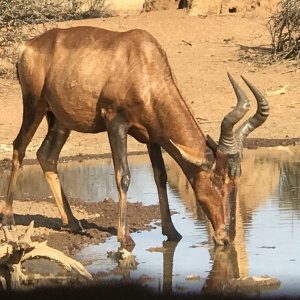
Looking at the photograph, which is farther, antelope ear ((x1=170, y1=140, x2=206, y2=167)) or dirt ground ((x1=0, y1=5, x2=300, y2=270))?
dirt ground ((x1=0, y1=5, x2=300, y2=270))

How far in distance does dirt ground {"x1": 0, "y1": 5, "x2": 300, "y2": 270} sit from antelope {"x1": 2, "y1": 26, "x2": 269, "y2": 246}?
0.61 m

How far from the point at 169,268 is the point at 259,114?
1673 millimetres

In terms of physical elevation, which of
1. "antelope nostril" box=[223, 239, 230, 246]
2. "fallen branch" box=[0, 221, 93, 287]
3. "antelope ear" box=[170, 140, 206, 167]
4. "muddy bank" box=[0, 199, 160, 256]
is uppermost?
"antelope ear" box=[170, 140, 206, 167]

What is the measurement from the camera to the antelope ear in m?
10.2

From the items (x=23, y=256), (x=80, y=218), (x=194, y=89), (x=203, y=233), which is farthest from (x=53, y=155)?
(x=194, y=89)

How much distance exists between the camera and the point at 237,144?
10102 millimetres

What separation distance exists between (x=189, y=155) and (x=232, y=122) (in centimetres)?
57

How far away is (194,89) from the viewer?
21547 mm

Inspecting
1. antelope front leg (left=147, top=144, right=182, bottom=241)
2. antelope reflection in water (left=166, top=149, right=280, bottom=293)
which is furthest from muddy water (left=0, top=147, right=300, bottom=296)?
antelope front leg (left=147, top=144, right=182, bottom=241)

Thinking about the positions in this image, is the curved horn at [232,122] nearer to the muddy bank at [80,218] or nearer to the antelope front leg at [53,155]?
the muddy bank at [80,218]

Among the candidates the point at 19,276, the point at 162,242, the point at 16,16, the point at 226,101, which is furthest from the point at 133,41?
the point at 16,16

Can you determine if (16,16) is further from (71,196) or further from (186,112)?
(186,112)

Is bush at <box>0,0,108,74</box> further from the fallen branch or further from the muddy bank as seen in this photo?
the fallen branch

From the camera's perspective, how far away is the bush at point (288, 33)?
2338 centimetres
